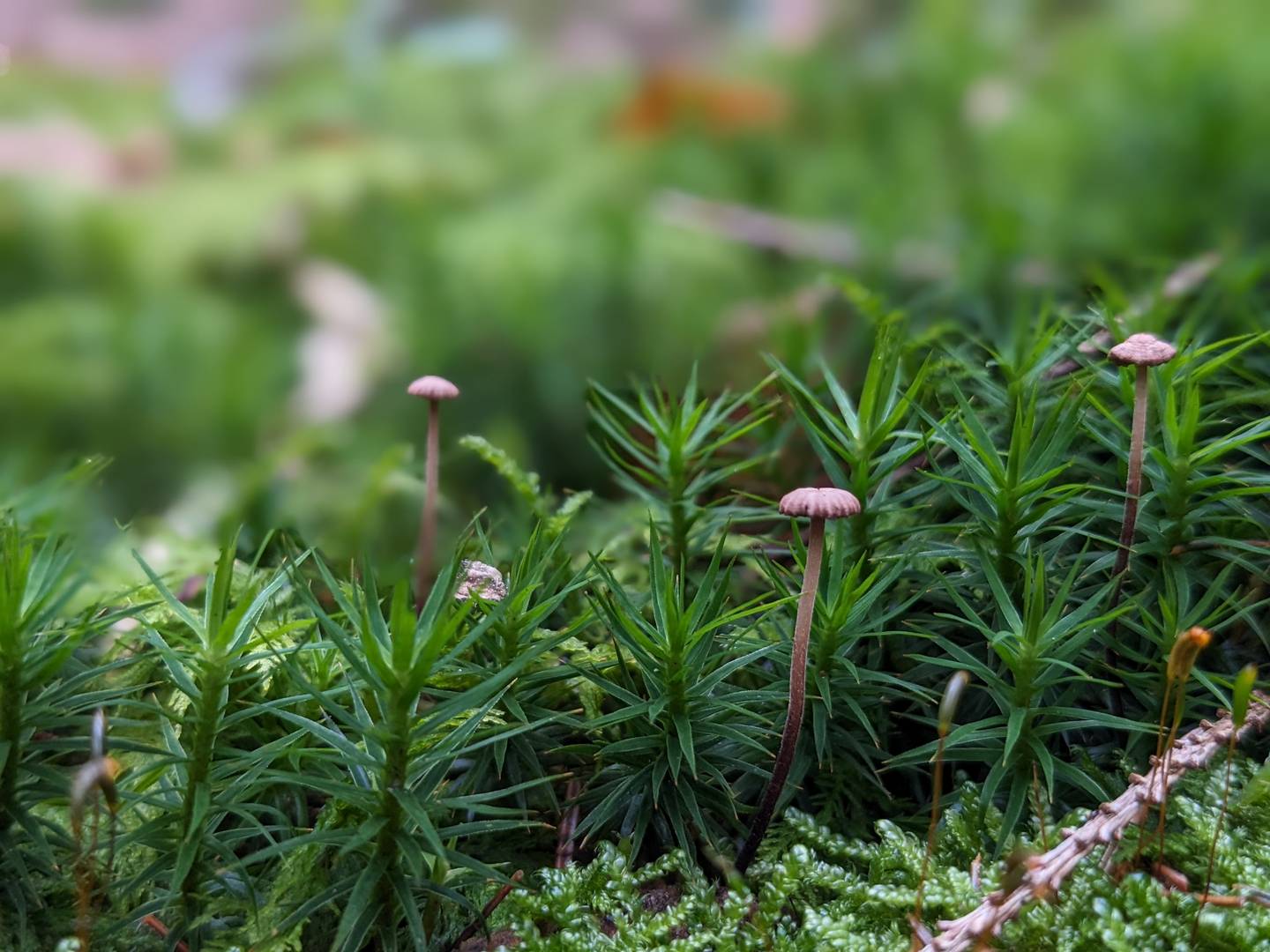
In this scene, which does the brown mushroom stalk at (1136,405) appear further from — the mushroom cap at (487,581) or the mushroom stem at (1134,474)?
the mushroom cap at (487,581)

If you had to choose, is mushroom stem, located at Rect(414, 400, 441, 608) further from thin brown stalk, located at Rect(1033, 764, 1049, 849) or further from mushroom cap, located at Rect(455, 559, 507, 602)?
thin brown stalk, located at Rect(1033, 764, 1049, 849)

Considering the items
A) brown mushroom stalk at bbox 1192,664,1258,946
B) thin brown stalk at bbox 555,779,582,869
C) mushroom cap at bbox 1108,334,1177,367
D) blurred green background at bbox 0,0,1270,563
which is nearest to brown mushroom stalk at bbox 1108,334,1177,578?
mushroom cap at bbox 1108,334,1177,367

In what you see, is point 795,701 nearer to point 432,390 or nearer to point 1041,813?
point 1041,813

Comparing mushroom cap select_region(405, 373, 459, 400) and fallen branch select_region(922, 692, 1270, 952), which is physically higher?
mushroom cap select_region(405, 373, 459, 400)

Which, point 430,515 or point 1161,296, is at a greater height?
point 1161,296

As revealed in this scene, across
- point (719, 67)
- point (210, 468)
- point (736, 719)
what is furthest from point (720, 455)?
point (719, 67)

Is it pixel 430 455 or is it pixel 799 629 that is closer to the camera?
pixel 799 629

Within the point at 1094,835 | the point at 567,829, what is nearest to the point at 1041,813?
the point at 1094,835
